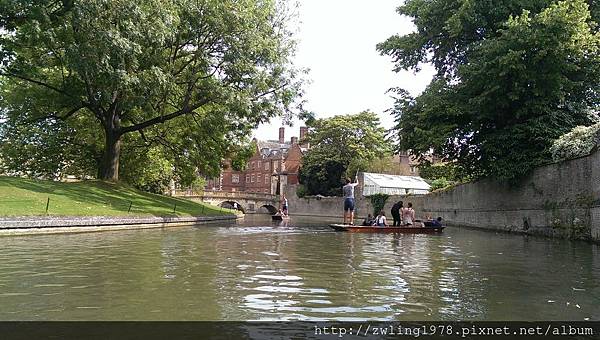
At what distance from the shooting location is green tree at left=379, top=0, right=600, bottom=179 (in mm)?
21219

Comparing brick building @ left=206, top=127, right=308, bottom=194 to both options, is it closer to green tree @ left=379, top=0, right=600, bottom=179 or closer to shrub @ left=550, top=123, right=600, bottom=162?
green tree @ left=379, top=0, right=600, bottom=179

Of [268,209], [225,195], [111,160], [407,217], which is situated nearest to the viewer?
[407,217]

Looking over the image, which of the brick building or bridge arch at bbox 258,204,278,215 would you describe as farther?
the brick building

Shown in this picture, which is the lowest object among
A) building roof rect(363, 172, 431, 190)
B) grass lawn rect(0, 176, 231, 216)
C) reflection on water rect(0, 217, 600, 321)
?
reflection on water rect(0, 217, 600, 321)

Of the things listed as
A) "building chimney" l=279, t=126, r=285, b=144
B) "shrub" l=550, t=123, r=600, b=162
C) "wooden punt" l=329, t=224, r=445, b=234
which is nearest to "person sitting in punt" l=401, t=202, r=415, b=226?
"wooden punt" l=329, t=224, r=445, b=234

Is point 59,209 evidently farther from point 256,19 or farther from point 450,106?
point 450,106

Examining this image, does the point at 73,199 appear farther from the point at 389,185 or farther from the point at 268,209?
the point at 268,209

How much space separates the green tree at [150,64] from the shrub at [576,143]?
15.6 m

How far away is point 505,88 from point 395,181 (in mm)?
40310

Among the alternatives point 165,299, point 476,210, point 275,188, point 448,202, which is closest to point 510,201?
point 476,210

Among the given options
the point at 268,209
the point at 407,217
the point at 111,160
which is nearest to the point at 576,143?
the point at 407,217

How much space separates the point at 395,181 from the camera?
207ft

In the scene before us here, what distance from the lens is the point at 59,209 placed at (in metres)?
19.4

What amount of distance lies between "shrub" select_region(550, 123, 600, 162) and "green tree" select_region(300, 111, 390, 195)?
1927 inches
